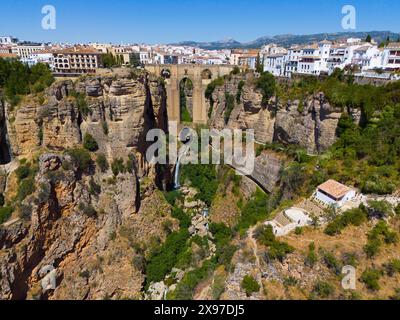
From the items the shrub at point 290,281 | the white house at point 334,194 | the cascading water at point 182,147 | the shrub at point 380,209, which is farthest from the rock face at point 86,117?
the shrub at point 380,209

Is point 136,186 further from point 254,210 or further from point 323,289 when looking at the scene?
point 323,289

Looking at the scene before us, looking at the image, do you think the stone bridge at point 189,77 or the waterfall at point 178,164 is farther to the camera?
the stone bridge at point 189,77

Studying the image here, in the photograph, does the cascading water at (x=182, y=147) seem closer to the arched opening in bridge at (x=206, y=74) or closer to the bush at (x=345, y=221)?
the arched opening in bridge at (x=206, y=74)

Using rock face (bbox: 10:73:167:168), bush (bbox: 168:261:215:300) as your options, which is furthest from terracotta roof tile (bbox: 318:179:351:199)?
rock face (bbox: 10:73:167:168)

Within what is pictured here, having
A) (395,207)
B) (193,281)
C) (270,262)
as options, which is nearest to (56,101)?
(193,281)

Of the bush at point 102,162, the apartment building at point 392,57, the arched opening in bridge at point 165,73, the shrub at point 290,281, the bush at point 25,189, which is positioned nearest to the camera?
the shrub at point 290,281

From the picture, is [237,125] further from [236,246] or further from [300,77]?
[236,246]

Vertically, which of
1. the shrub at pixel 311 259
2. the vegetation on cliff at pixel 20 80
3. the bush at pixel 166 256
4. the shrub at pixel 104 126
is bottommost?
the bush at pixel 166 256

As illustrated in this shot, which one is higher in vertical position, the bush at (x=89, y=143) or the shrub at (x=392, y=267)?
the bush at (x=89, y=143)
